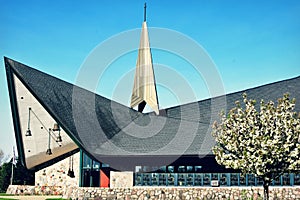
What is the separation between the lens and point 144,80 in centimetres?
3506

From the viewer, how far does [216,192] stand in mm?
22031

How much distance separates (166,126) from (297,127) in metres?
13.1

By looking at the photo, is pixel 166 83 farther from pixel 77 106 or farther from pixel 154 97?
pixel 77 106

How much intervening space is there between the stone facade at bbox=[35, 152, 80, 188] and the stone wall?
2.73 meters

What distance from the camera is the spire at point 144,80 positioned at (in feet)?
111

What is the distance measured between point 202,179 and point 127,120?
9.97 meters

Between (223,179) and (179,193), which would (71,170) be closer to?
(179,193)

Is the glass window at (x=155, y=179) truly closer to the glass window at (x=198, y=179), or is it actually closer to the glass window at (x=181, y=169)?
the glass window at (x=181, y=169)

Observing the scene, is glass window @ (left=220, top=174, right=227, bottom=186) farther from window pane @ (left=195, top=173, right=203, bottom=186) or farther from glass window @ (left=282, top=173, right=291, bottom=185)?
glass window @ (left=282, top=173, right=291, bottom=185)

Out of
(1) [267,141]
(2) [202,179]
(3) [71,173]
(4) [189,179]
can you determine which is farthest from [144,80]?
(1) [267,141]

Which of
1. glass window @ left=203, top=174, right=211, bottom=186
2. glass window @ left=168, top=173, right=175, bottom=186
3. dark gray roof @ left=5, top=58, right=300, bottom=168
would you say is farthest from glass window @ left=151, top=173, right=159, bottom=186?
glass window @ left=203, top=174, right=211, bottom=186

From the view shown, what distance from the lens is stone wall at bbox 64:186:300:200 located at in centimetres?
2152

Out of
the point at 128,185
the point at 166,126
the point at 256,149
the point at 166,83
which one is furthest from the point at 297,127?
the point at 166,83

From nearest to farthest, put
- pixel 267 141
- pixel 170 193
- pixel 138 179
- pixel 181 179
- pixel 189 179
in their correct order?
pixel 267 141 → pixel 170 193 → pixel 189 179 → pixel 181 179 → pixel 138 179
